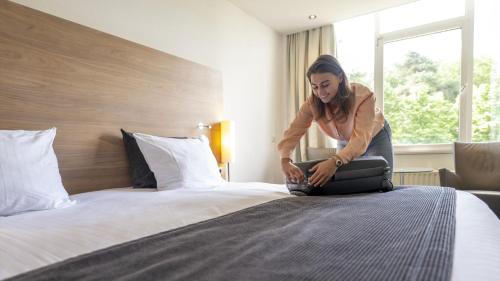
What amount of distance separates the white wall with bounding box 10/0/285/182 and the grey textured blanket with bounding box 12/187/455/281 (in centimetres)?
162

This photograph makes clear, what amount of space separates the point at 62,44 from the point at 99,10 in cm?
42

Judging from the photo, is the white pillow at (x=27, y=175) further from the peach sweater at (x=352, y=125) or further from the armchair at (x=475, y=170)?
the armchair at (x=475, y=170)

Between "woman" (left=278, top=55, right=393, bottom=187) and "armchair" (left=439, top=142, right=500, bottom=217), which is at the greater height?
"woman" (left=278, top=55, right=393, bottom=187)

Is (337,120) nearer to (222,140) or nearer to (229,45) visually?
(222,140)

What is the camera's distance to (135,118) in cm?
202

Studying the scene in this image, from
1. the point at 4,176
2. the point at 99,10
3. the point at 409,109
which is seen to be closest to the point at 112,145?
the point at 4,176

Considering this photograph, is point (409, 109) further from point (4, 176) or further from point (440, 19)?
point (4, 176)

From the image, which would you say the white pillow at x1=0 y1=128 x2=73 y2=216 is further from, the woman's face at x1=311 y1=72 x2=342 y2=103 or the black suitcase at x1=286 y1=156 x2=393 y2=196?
the woman's face at x1=311 y1=72 x2=342 y2=103

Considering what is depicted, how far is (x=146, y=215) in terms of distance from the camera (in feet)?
3.28

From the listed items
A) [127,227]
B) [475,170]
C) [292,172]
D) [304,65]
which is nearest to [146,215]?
[127,227]

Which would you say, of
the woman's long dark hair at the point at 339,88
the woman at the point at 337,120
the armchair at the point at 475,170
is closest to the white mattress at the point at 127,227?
the woman at the point at 337,120

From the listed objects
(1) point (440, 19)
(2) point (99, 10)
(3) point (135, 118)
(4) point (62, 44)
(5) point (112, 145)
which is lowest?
(5) point (112, 145)

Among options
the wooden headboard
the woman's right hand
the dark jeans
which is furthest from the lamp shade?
the dark jeans

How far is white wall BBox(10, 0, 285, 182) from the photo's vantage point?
1994 millimetres
